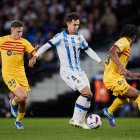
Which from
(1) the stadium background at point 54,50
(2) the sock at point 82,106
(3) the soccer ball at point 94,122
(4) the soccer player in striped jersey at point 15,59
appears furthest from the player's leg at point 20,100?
(1) the stadium background at point 54,50

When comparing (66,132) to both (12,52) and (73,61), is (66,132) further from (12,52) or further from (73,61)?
(12,52)

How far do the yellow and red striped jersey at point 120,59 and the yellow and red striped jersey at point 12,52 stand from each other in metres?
1.74

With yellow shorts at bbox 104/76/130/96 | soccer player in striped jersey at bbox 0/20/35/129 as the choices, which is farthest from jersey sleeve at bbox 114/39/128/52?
soccer player in striped jersey at bbox 0/20/35/129

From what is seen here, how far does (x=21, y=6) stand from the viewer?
82.2 ft

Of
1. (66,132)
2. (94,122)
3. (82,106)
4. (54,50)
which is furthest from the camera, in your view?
(54,50)

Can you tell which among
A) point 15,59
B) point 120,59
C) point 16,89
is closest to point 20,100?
point 16,89

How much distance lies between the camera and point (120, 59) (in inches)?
553

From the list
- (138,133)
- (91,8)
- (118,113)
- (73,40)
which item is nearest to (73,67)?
(73,40)

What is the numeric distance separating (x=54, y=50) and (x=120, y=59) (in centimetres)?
865

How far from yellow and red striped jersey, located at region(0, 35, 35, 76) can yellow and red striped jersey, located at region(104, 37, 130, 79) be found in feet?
5.70

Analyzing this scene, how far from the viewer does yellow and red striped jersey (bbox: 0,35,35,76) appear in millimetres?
14859

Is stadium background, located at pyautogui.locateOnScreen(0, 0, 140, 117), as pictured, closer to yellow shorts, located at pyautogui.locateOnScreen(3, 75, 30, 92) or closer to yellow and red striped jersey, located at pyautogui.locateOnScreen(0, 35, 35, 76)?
yellow shorts, located at pyautogui.locateOnScreen(3, 75, 30, 92)

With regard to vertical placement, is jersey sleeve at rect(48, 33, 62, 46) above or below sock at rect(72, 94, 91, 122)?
above

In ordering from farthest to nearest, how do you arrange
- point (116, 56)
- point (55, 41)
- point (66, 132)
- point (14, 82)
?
point (14, 82) → point (55, 41) → point (66, 132) → point (116, 56)
